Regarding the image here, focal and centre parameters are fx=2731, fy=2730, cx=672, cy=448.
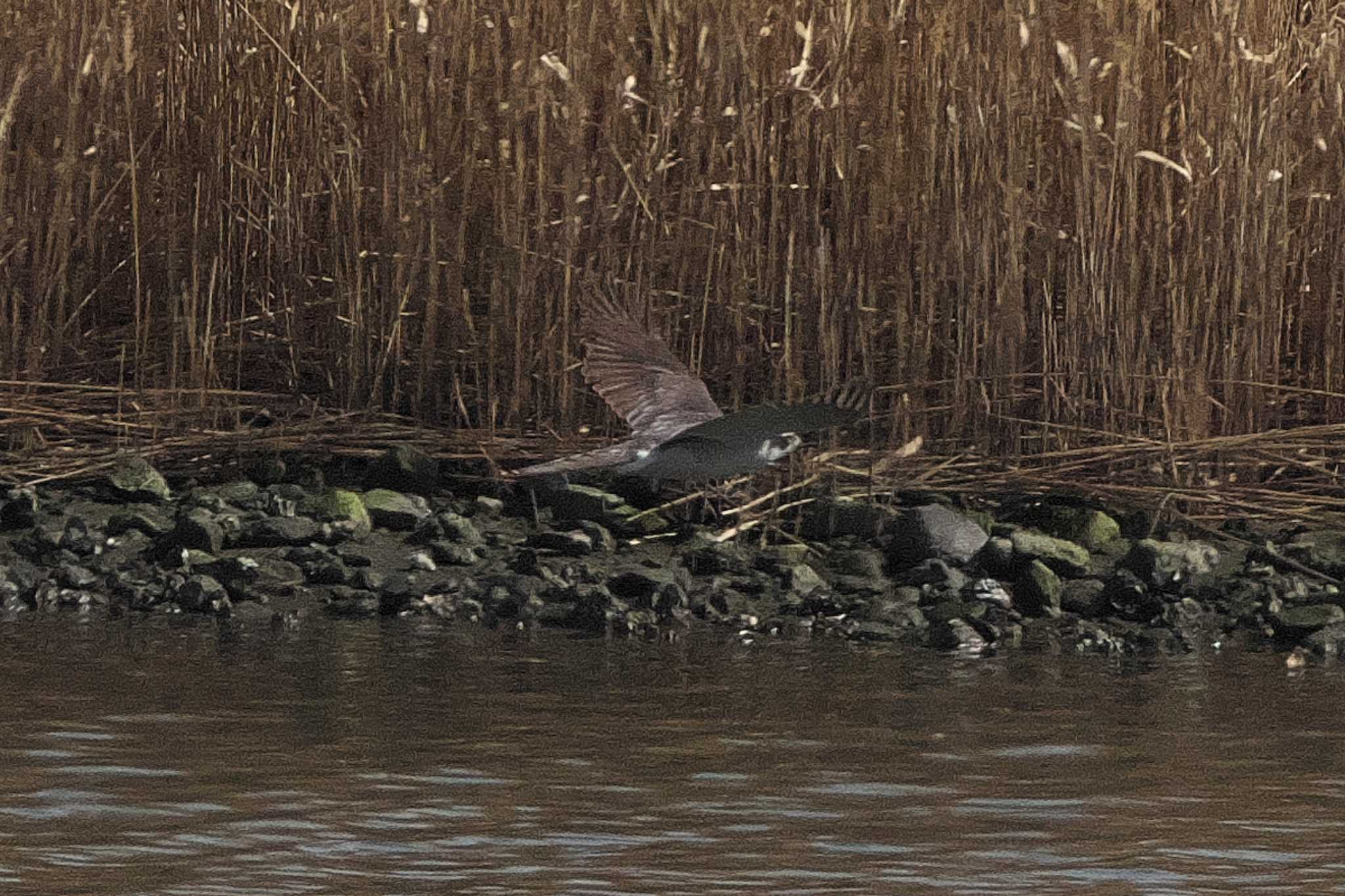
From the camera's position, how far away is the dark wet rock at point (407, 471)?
7.12 m

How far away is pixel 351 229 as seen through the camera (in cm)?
715

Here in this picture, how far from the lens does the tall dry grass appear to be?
6.84 metres

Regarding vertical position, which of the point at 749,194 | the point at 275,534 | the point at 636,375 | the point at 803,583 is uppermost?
the point at 749,194

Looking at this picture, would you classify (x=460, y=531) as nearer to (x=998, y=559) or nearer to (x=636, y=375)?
(x=636, y=375)

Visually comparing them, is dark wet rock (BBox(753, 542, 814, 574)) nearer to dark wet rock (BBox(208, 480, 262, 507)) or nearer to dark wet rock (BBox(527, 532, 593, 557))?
dark wet rock (BBox(527, 532, 593, 557))

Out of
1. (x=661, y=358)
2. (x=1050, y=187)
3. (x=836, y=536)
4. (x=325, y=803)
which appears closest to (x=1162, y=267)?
(x=1050, y=187)

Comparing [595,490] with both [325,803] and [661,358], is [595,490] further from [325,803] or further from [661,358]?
[325,803]

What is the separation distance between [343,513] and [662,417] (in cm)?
128

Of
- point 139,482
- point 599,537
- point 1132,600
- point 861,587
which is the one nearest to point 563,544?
point 599,537

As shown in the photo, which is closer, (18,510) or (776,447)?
(776,447)

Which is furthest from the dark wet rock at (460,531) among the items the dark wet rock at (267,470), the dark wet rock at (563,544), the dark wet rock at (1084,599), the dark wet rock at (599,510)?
the dark wet rock at (1084,599)

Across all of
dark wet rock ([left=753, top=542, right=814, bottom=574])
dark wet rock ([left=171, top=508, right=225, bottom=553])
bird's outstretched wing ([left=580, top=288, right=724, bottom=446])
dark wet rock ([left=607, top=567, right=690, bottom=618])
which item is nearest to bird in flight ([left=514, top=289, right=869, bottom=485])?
bird's outstretched wing ([left=580, top=288, right=724, bottom=446])

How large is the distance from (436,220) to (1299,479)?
234cm

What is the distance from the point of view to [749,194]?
6.95 metres
